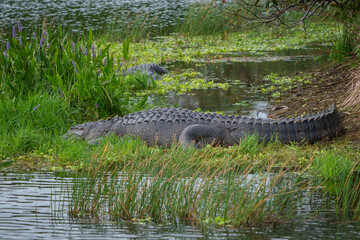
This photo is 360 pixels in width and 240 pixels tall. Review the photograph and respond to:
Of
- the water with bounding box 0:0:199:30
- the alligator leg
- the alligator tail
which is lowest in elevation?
the water with bounding box 0:0:199:30

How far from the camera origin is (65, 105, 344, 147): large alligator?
570cm

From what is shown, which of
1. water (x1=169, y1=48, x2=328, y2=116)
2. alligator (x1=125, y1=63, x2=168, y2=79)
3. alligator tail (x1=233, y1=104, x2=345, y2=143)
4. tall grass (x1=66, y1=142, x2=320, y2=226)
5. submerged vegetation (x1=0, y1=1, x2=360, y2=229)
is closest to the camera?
tall grass (x1=66, y1=142, x2=320, y2=226)

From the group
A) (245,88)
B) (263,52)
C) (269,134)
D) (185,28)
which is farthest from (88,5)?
(269,134)

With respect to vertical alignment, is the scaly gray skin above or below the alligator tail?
below

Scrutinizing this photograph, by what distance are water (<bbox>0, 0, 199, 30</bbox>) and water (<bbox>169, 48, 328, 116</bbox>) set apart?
5.89 meters

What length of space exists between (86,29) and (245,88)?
32.2 feet

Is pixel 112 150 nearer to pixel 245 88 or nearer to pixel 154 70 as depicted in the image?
pixel 245 88

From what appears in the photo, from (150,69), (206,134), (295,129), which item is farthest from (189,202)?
(150,69)

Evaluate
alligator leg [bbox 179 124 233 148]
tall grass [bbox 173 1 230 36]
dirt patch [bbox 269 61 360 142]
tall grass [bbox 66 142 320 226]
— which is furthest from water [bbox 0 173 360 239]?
tall grass [bbox 173 1 230 36]

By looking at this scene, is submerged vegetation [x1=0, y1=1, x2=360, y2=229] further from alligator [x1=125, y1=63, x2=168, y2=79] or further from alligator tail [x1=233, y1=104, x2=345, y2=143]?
alligator [x1=125, y1=63, x2=168, y2=79]

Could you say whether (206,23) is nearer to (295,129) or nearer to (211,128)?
(211,128)

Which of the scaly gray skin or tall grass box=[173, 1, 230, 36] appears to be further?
tall grass box=[173, 1, 230, 36]

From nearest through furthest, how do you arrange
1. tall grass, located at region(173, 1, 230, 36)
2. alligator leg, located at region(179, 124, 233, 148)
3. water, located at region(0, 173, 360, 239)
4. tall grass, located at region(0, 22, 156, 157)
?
water, located at region(0, 173, 360, 239) → alligator leg, located at region(179, 124, 233, 148) → tall grass, located at region(0, 22, 156, 157) → tall grass, located at region(173, 1, 230, 36)

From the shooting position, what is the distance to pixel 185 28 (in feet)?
51.2
